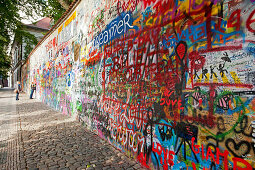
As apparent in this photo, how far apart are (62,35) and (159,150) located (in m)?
7.88

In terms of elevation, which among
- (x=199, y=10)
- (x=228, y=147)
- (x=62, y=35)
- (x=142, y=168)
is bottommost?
(x=142, y=168)

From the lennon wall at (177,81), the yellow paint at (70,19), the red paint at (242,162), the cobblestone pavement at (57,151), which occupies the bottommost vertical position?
the cobblestone pavement at (57,151)

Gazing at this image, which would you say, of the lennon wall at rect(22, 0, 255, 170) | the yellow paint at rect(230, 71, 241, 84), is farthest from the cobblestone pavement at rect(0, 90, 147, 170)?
the yellow paint at rect(230, 71, 241, 84)

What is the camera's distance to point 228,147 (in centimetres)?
182

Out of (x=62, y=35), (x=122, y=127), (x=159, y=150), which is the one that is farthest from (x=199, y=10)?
(x=62, y=35)

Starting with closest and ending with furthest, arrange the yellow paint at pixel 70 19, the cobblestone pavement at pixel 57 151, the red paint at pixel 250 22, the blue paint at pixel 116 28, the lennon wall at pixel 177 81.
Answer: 1. the red paint at pixel 250 22
2. the lennon wall at pixel 177 81
3. the cobblestone pavement at pixel 57 151
4. the blue paint at pixel 116 28
5. the yellow paint at pixel 70 19

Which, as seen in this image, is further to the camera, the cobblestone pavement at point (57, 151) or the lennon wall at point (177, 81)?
the cobblestone pavement at point (57, 151)

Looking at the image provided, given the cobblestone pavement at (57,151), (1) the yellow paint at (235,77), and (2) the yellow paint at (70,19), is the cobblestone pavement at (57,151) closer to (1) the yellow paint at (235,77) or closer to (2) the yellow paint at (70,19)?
(1) the yellow paint at (235,77)

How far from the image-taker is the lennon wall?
1.74m

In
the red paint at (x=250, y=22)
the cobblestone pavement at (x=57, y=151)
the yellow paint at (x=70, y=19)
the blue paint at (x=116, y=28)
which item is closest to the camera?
the red paint at (x=250, y=22)

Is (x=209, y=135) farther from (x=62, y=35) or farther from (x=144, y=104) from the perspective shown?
(x=62, y=35)

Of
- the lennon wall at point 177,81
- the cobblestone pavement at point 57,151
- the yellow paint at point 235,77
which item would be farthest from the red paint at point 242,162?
the cobblestone pavement at point 57,151

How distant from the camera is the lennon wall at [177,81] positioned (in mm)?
1740

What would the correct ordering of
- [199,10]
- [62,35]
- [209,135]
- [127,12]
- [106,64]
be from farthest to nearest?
1. [62,35]
2. [106,64]
3. [127,12]
4. [199,10]
5. [209,135]
